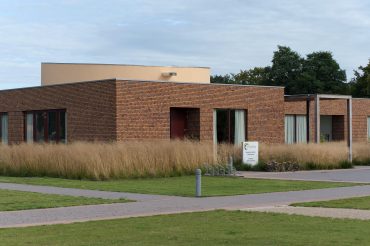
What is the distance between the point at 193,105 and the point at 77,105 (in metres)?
6.10

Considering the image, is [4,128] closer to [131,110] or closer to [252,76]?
[131,110]

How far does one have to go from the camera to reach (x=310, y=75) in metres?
78.2

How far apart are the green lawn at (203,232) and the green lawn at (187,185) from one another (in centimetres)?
667

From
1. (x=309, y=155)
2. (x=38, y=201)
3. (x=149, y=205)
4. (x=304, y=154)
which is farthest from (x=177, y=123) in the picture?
(x=149, y=205)

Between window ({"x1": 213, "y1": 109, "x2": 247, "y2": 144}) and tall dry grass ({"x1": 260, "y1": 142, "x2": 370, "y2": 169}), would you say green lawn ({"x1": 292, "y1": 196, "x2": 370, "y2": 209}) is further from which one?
window ({"x1": 213, "y1": 109, "x2": 247, "y2": 144})

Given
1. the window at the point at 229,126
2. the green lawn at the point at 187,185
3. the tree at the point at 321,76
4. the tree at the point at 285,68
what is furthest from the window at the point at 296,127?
the tree at the point at 285,68

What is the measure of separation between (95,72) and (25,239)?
35648mm

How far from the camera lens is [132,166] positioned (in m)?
27.2

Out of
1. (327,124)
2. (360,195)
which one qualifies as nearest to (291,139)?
(327,124)

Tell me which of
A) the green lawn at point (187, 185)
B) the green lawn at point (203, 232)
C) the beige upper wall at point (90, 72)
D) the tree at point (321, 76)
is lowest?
the green lawn at point (187, 185)

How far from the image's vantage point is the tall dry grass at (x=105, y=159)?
87.5 feet

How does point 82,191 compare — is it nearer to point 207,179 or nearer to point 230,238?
point 207,179

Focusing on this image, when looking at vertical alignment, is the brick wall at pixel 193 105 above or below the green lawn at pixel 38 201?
above

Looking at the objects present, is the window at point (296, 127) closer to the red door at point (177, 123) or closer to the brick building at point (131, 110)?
the brick building at point (131, 110)
